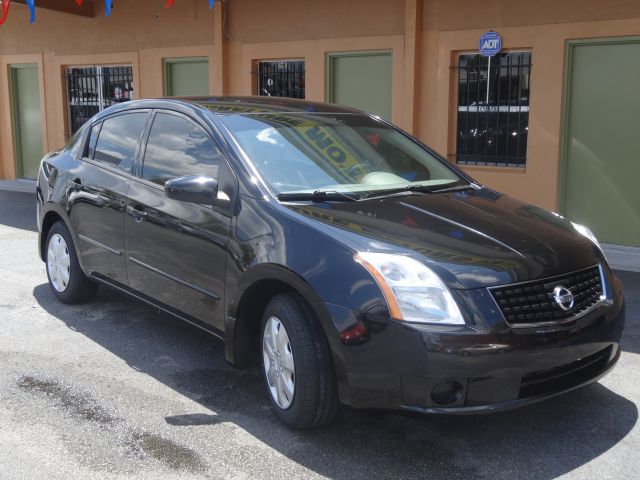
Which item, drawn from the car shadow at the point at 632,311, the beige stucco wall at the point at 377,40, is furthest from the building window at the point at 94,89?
the car shadow at the point at 632,311

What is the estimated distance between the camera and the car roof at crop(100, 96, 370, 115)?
15.3 feet

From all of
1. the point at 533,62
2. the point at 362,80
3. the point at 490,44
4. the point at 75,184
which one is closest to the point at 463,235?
the point at 75,184

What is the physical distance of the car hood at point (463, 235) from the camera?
3338mm

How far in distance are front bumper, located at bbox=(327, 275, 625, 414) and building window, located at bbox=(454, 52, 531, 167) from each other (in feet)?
19.0

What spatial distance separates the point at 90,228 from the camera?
537 centimetres

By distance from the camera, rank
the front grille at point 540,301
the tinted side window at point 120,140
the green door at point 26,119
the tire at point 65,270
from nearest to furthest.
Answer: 1. the front grille at point 540,301
2. the tinted side window at point 120,140
3. the tire at point 65,270
4. the green door at point 26,119

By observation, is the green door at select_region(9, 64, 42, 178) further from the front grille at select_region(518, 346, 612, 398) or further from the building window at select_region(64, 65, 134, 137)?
the front grille at select_region(518, 346, 612, 398)

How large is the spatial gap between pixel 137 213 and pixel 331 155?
1.32 meters

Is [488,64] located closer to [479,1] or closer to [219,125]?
[479,1]

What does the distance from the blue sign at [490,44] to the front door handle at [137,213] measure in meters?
5.41

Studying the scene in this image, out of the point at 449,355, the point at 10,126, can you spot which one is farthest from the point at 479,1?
the point at 10,126

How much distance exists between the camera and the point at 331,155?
4.39 m

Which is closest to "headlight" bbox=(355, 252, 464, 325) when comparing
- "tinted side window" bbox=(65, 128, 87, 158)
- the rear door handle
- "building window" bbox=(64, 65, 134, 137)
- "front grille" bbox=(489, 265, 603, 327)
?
"front grille" bbox=(489, 265, 603, 327)

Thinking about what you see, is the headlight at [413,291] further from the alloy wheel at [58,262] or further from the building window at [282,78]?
the building window at [282,78]
